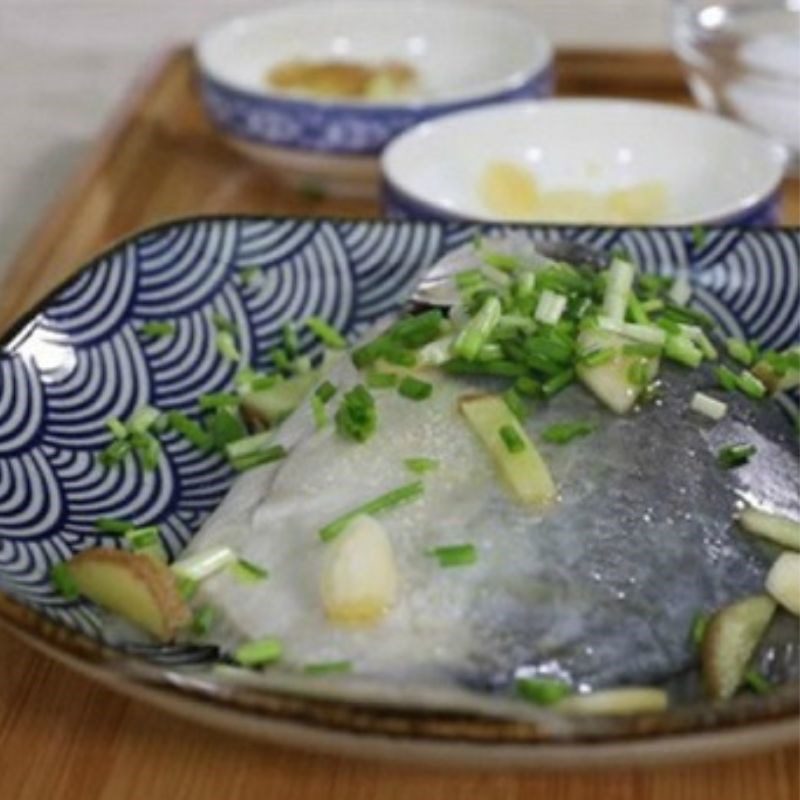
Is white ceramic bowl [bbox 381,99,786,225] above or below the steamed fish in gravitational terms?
below

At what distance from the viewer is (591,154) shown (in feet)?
5.74

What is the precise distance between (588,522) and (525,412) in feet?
0.29

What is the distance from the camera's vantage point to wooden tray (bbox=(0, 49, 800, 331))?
160 centimetres

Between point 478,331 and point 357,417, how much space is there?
3.7 inches

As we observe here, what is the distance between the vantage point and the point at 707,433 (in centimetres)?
106

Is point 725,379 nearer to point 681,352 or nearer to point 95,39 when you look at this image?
point 681,352

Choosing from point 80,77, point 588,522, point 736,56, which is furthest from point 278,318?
point 80,77

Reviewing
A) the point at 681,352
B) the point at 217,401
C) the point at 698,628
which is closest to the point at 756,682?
the point at 698,628

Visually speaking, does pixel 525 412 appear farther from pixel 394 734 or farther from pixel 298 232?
pixel 298 232

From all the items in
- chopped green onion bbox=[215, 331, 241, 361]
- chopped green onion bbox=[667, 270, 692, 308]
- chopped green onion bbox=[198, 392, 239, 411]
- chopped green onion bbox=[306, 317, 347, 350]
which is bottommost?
chopped green onion bbox=[667, 270, 692, 308]

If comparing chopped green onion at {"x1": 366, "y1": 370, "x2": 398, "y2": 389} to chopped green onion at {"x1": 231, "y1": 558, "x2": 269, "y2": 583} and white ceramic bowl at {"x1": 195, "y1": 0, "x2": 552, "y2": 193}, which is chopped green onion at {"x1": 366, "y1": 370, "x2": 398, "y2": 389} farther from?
white ceramic bowl at {"x1": 195, "y1": 0, "x2": 552, "y2": 193}

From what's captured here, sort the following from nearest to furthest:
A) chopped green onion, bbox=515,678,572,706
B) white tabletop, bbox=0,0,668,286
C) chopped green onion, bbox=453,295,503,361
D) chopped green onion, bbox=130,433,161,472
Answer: chopped green onion, bbox=515,678,572,706 → chopped green onion, bbox=453,295,503,361 → chopped green onion, bbox=130,433,161,472 → white tabletop, bbox=0,0,668,286

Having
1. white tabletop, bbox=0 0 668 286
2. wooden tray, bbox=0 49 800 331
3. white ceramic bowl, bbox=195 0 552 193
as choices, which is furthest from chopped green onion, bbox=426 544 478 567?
white tabletop, bbox=0 0 668 286

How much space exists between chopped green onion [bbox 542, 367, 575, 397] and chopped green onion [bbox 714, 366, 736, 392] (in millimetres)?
115
